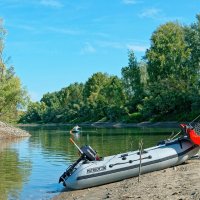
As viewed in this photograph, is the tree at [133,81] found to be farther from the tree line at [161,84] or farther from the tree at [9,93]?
the tree at [9,93]

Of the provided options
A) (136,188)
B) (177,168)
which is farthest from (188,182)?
(177,168)

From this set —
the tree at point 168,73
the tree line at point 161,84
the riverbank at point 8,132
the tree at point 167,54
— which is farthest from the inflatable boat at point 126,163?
the tree at point 167,54

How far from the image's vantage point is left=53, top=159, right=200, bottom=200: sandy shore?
1329 centimetres

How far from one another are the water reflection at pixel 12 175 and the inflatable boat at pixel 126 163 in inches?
86.9

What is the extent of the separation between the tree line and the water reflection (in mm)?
41141

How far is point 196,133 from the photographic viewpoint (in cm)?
1872

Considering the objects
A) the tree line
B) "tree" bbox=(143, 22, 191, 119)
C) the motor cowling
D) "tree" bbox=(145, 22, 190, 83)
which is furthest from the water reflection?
"tree" bbox=(145, 22, 190, 83)

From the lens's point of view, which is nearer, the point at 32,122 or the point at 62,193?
the point at 62,193

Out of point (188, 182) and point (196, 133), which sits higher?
point (196, 133)

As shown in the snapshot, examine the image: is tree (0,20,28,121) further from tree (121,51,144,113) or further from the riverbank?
tree (121,51,144,113)

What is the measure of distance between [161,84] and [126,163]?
257ft

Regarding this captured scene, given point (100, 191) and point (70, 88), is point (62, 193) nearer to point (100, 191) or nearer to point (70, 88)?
point (100, 191)

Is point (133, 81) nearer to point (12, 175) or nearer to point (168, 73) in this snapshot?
point (168, 73)

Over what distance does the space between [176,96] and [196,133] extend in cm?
7338
